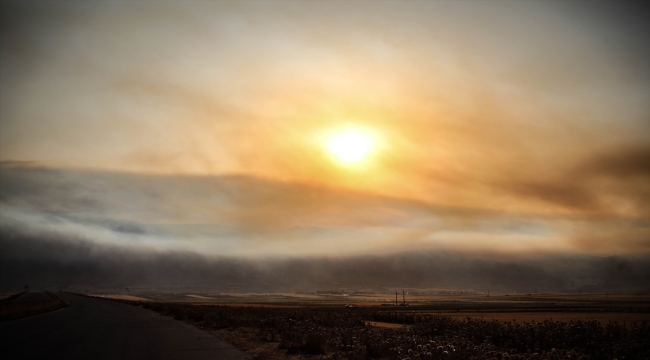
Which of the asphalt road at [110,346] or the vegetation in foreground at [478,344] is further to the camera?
the asphalt road at [110,346]

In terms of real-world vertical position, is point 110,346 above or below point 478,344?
above

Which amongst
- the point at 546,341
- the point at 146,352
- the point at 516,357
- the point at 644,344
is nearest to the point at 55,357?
the point at 146,352

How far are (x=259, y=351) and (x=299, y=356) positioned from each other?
1826mm

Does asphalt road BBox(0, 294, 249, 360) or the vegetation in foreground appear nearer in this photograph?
the vegetation in foreground

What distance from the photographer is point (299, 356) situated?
20.5 m

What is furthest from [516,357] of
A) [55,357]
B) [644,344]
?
[55,357]

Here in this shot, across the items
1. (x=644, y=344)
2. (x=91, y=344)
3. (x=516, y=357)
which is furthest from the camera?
(x=91, y=344)

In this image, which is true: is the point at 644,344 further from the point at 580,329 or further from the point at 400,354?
the point at 400,354

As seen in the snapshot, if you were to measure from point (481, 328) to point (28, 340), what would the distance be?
25.7 meters

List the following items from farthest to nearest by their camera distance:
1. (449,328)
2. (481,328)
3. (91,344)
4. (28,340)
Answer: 1. (449,328)
2. (481,328)
3. (28,340)
4. (91,344)

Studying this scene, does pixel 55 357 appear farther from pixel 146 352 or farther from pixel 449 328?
pixel 449 328

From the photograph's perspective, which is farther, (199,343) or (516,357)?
(199,343)

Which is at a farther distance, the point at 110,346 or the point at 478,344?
the point at 478,344

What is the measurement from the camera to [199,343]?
76.5 feet
